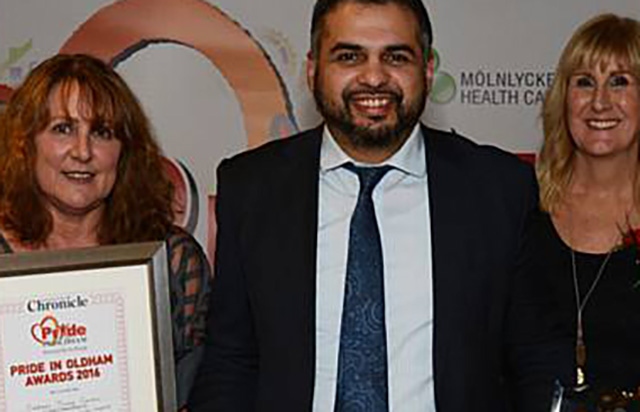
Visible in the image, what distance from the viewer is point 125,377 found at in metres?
1.77

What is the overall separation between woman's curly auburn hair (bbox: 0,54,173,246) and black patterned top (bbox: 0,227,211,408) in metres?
0.05

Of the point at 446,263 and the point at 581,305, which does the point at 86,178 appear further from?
the point at 581,305

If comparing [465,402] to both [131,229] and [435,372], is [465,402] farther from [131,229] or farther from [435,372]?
[131,229]

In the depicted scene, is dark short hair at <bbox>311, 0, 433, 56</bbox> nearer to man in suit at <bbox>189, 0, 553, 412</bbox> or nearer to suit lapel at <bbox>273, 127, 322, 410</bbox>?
man in suit at <bbox>189, 0, 553, 412</bbox>

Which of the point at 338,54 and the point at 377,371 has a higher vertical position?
the point at 338,54

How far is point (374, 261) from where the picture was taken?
1802mm

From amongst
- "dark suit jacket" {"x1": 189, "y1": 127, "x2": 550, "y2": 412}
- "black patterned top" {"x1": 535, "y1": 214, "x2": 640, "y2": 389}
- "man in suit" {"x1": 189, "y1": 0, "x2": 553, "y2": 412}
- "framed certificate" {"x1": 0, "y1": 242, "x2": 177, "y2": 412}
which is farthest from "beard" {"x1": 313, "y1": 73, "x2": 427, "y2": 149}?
"black patterned top" {"x1": 535, "y1": 214, "x2": 640, "y2": 389}

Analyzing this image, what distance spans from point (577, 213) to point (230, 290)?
1.00m

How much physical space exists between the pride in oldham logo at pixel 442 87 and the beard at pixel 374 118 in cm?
115

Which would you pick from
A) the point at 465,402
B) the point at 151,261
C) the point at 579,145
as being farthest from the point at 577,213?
the point at 151,261

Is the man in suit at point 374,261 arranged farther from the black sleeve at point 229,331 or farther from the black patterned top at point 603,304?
the black patterned top at point 603,304

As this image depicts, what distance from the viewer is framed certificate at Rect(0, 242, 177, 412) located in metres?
1.70

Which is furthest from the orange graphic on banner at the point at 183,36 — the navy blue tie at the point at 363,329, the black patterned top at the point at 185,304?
the navy blue tie at the point at 363,329

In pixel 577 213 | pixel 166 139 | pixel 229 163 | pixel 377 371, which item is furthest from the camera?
pixel 166 139
